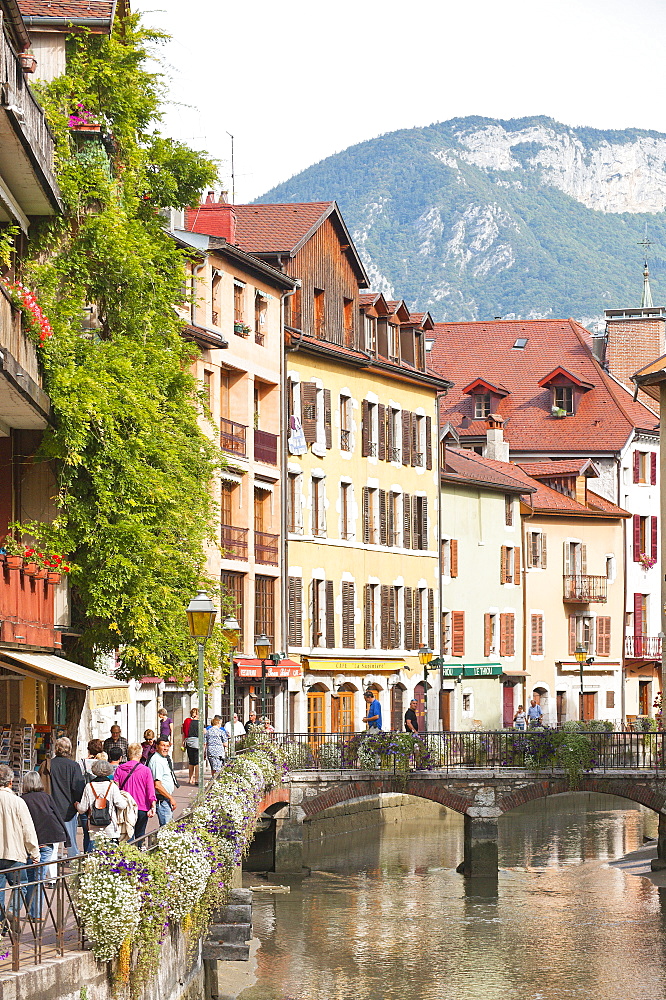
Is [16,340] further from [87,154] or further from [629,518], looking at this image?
[629,518]

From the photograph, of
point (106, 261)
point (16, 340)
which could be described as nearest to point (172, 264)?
point (106, 261)

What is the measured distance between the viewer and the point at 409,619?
2457 inches

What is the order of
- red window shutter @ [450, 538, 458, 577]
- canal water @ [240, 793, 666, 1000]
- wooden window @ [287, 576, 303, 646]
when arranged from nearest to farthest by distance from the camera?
canal water @ [240, 793, 666, 1000] < wooden window @ [287, 576, 303, 646] < red window shutter @ [450, 538, 458, 577]

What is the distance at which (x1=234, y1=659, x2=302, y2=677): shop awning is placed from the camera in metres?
50.6

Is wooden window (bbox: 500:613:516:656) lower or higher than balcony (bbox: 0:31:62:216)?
lower

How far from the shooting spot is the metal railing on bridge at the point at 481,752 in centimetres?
4041

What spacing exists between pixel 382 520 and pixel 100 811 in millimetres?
40559

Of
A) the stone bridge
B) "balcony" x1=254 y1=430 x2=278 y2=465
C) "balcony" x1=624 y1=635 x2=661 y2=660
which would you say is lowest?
the stone bridge

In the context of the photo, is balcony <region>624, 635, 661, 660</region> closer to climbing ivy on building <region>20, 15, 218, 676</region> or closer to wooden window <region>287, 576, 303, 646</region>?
wooden window <region>287, 576, 303, 646</region>

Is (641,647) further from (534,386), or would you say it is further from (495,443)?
(534,386)

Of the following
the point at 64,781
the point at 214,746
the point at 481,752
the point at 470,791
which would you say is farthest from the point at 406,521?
the point at 64,781

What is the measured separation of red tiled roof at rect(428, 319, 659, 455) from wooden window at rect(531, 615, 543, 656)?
897 cm

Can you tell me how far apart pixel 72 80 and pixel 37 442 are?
630cm

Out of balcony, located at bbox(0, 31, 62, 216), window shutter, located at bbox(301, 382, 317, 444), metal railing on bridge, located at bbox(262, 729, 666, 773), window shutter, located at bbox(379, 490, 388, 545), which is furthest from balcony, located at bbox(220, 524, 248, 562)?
balcony, located at bbox(0, 31, 62, 216)
